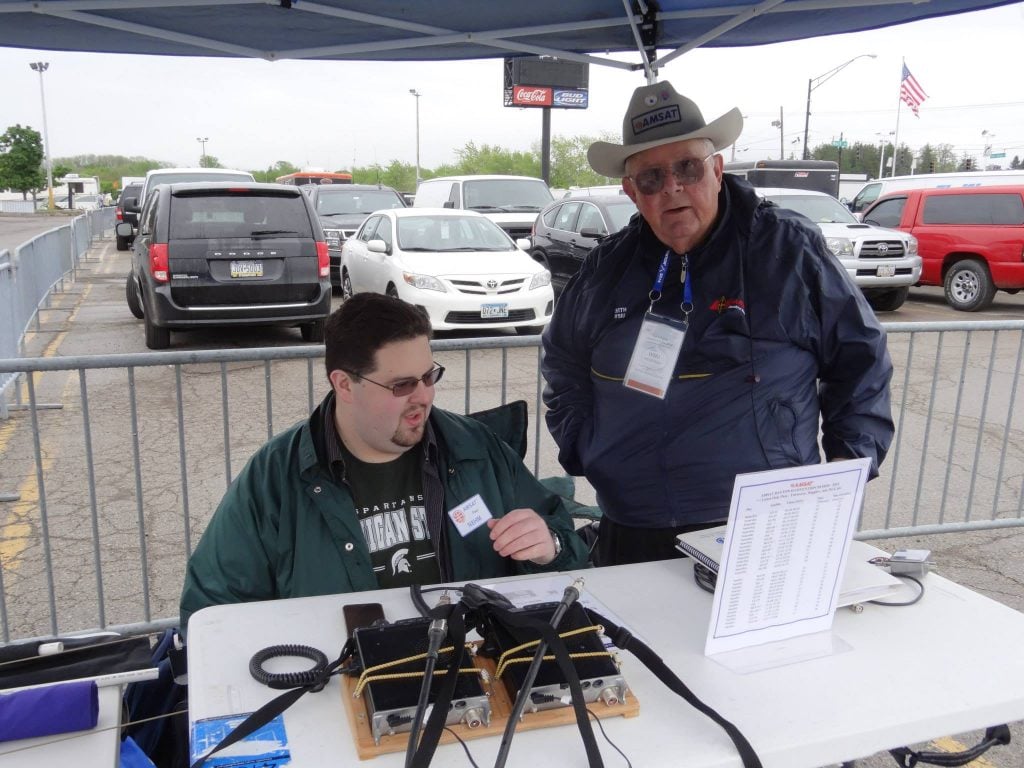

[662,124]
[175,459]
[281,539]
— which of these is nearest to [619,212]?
[175,459]

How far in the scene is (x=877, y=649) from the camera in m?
1.73

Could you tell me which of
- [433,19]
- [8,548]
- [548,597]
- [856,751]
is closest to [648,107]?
[433,19]

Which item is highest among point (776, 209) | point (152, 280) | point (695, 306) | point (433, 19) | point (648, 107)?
point (433, 19)

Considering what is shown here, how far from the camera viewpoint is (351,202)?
53.3 feet

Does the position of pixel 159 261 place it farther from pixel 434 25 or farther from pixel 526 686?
pixel 526 686

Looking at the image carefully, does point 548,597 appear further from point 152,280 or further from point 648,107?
point 152,280

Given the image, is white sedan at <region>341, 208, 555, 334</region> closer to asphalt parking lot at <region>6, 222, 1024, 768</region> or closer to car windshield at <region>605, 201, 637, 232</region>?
asphalt parking lot at <region>6, 222, 1024, 768</region>

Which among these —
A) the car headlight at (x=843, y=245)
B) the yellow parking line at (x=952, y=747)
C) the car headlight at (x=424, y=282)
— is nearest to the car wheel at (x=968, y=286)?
the car headlight at (x=843, y=245)

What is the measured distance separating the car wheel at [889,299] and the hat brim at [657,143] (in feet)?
40.1

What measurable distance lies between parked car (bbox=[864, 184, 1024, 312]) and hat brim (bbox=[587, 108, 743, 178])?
12583mm

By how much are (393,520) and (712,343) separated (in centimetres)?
100

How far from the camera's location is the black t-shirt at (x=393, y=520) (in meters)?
2.25

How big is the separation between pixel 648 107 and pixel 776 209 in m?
0.48

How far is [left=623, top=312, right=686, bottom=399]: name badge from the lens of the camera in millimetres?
2424
